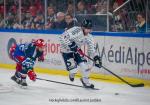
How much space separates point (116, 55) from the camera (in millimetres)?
12266

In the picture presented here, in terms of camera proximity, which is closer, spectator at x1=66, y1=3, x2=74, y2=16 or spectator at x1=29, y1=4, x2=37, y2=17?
spectator at x1=66, y1=3, x2=74, y2=16

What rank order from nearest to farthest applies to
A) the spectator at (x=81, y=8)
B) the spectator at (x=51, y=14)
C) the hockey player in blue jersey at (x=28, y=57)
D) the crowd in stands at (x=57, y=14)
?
1. the hockey player in blue jersey at (x=28, y=57)
2. the crowd in stands at (x=57, y=14)
3. the spectator at (x=81, y=8)
4. the spectator at (x=51, y=14)

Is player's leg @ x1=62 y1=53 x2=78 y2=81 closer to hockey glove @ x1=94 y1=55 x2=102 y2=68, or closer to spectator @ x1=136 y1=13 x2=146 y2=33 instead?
hockey glove @ x1=94 y1=55 x2=102 y2=68

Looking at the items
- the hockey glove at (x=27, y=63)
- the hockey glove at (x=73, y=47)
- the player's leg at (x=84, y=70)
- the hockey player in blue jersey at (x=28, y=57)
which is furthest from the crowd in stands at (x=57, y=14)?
the hockey glove at (x=27, y=63)

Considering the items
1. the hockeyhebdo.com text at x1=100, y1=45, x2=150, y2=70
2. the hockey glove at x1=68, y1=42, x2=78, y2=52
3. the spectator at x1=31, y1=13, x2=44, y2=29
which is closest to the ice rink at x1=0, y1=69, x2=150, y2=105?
the hockeyhebdo.com text at x1=100, y1=45, x2=150, y2=70

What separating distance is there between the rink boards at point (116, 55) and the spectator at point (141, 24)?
0.75ft

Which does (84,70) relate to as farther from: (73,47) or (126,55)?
(126,55)

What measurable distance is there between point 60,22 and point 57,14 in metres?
0.34

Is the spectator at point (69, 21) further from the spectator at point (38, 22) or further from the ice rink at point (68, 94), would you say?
the ice rink at point (68, 94)

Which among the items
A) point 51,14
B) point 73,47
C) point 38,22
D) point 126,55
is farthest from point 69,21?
point 73,47

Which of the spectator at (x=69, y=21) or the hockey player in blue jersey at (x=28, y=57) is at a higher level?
the spectator at (x=69, y=21)

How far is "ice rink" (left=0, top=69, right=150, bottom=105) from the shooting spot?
9367 millimetres

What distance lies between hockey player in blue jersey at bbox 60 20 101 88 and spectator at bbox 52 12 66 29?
251 cm

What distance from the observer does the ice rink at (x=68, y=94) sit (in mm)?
9367
